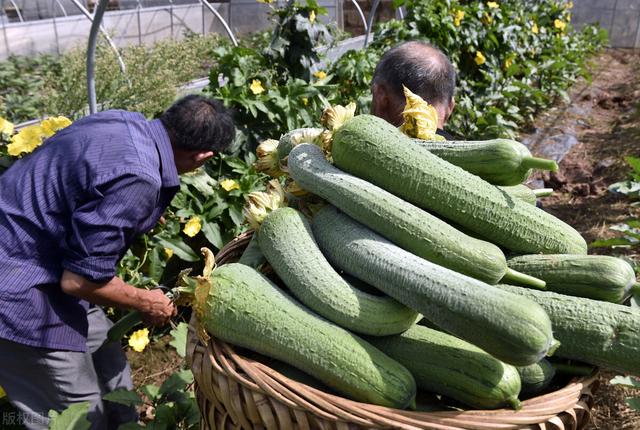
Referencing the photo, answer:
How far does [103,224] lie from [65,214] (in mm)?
231

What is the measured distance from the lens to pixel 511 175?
1.56 m

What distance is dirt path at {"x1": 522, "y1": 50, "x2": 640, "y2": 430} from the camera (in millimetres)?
2887

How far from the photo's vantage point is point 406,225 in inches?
55.4

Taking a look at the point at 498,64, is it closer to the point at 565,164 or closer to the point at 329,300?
the point at 565,164

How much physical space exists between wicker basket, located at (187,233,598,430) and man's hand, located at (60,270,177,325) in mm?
877

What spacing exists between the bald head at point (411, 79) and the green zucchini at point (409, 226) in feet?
3.37

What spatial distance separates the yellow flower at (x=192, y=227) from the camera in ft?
10.5

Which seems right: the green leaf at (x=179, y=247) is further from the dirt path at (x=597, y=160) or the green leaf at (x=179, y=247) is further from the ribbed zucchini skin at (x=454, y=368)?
Result: the dirt path at (x=597, y=160)

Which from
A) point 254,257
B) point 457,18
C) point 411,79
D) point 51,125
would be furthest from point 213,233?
point 457,18

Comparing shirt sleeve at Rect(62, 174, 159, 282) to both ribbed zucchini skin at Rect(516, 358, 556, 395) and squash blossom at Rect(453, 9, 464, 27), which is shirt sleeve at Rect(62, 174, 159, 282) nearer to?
A: ribbed zucchini skin at Rect(516, 358, 556, 395)

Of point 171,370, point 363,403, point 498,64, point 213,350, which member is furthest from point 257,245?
point 498,64

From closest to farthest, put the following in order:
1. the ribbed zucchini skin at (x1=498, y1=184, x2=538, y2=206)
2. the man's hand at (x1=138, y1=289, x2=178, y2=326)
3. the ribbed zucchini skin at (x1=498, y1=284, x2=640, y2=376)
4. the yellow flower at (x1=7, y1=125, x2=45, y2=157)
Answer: the ribbed zucchini skin at (x1=498, y1=284, x2=640, y2=376) → the ribbed zucchini skin at (x1=498, y1=184, x2=538, y2=206) → the man's hand at (x1=138, y1=289, x2=178, y2=326) → the yellow flower at (x1=7, y1=125, x2=45, y2=157)

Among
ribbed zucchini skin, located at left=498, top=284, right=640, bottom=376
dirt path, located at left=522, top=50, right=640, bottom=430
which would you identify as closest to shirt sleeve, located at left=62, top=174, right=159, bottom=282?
ribbed zucchini skin, located at left=498, top=284, right=640, bottom=376

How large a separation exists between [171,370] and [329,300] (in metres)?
2.19
